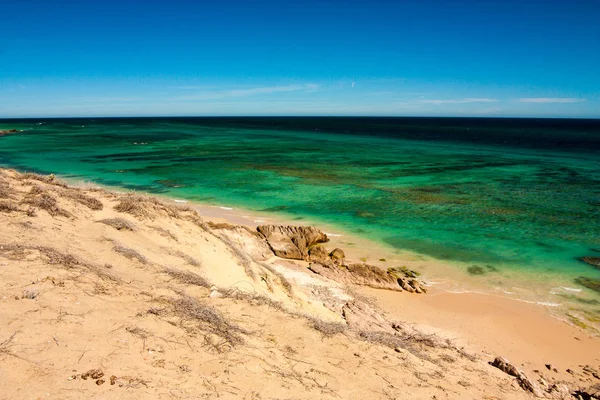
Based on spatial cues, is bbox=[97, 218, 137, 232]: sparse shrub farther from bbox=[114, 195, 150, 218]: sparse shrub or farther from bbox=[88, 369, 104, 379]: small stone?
bbox=[88, 369, 104, 379]: small stone

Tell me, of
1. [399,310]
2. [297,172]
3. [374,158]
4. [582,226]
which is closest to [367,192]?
[297,172]

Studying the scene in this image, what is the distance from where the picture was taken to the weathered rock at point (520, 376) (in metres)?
7.05

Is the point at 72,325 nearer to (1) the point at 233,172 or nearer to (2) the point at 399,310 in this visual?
(2) the point at 399,310

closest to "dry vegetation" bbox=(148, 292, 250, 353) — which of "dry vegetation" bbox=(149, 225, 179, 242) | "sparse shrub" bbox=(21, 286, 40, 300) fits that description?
"sparse shrub" bbox=(21, 286, 40, 300)

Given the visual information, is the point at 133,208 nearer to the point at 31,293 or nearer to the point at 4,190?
the point at 4,190

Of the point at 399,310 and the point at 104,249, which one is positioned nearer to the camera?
the point at 104,249

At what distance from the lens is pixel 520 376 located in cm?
751

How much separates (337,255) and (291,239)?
83.0 inches

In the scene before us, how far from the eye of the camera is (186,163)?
40.3 meters

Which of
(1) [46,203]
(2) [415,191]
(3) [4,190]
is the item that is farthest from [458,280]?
(3) [4,190]

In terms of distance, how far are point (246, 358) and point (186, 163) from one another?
36941 millimetres

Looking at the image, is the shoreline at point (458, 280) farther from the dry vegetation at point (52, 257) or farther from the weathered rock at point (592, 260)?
the dry vegetation at point (52, 257)

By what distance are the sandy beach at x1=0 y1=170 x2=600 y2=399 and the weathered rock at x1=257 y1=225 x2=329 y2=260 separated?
1.69 m

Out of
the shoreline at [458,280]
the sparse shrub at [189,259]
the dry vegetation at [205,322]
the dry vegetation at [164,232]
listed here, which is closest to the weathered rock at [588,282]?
the shoreline at [458,280]
